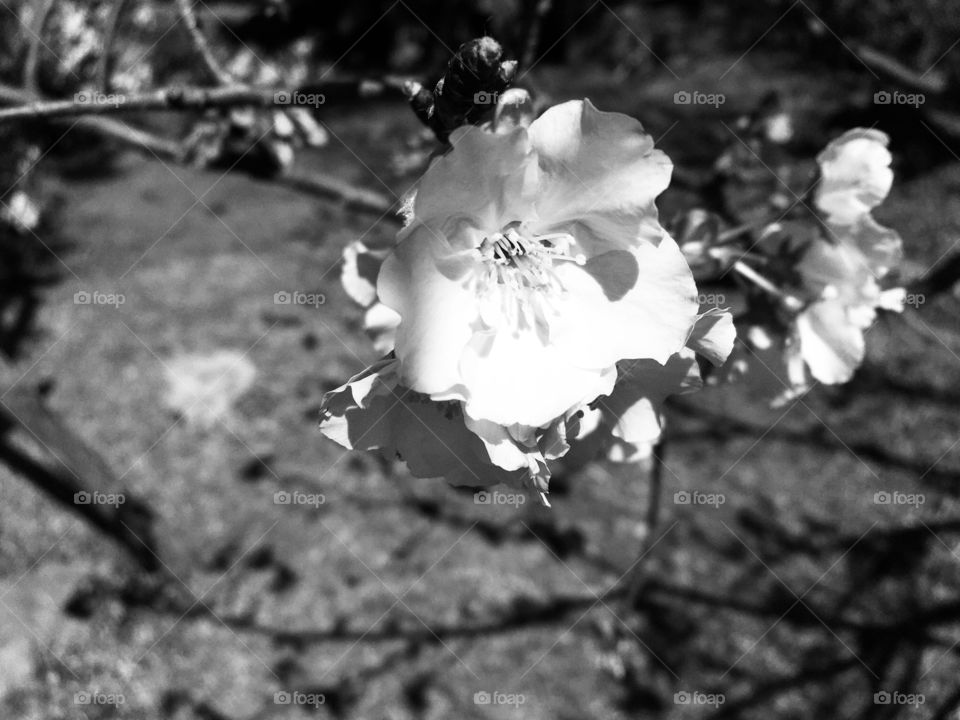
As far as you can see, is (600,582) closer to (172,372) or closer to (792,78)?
(172,372)

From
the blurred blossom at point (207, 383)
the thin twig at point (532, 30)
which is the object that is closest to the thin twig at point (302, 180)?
the thin twig at point (532, 30)

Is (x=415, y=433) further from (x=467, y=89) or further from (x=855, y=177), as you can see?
(x=855, y=177)

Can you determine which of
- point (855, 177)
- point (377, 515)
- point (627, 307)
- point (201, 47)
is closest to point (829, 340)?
point (855, 177)

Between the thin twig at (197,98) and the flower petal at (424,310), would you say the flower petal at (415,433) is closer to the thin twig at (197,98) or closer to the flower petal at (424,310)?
the flower petal at (424,310)

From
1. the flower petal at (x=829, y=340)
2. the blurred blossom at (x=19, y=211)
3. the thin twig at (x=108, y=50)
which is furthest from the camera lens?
the blurred blossom at (x=19, y=211)

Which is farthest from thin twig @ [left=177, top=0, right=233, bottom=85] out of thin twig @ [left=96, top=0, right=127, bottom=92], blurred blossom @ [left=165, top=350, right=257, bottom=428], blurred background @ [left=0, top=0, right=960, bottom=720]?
blurred blossom @ [left=165, top=350, right=257, bottom=428]

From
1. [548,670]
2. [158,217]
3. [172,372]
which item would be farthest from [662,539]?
[158,217]

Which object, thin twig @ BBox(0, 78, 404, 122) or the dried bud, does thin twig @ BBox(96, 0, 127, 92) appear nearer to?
thin twig @ BBox(0, 78, 404, 122)

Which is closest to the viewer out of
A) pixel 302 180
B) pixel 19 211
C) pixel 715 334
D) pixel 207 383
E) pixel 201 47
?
pixel 715 334

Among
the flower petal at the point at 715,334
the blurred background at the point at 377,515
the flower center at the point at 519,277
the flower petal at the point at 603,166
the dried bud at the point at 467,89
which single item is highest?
the dried bud at the point at 467,89
